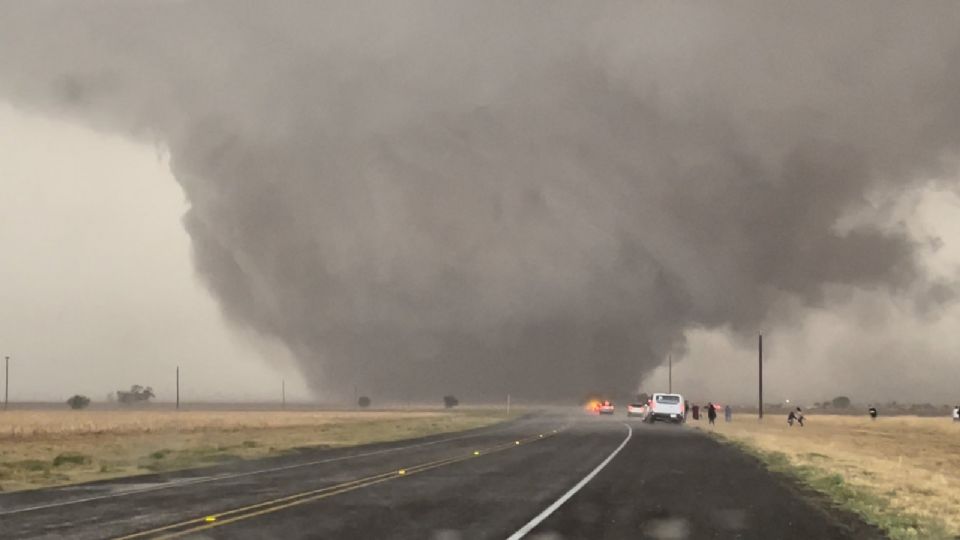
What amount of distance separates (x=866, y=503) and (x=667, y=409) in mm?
55403

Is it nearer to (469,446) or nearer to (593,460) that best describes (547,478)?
(593,460)

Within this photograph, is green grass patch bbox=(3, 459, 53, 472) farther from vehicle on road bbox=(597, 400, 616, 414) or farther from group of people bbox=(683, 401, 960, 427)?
vehicle on road bbox=(597, 400, 616, 414)

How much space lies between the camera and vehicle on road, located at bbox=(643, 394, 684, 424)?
73250 millimetres

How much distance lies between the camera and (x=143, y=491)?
67.7 ft

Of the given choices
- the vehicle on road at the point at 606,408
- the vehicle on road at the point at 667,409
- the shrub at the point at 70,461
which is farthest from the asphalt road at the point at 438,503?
the vehicle on road at the point at 606,408

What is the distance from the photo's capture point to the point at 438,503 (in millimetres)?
17750

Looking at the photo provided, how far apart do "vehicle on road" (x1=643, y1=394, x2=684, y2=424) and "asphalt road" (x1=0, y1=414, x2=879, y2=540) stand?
43180mm

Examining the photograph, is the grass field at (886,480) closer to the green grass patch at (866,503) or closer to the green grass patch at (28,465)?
the green grass patch at (866,503)

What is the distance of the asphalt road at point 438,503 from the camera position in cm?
1408

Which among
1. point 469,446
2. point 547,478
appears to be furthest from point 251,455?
point 547,478

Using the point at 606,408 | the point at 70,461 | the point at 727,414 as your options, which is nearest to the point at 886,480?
the point at 70,461

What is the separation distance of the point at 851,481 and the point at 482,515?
472 inches

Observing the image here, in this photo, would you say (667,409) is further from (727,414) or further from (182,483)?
(182,483)

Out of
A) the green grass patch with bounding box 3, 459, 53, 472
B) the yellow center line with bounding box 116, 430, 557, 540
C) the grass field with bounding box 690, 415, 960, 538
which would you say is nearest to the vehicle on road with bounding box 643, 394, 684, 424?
the grass field with bounding box 690, 415, 960, 538
